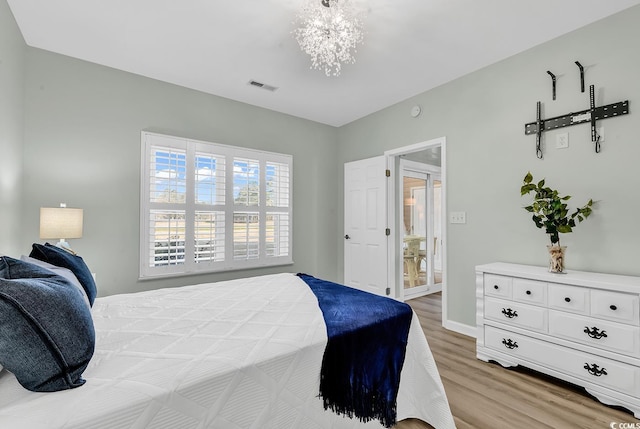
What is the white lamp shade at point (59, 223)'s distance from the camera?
92.4 inches

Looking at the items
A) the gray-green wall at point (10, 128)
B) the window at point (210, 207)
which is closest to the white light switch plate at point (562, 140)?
the window at point (210, 207)

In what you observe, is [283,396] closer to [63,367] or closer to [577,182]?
[63,367]

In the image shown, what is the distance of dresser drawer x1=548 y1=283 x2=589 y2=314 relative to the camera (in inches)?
80.9

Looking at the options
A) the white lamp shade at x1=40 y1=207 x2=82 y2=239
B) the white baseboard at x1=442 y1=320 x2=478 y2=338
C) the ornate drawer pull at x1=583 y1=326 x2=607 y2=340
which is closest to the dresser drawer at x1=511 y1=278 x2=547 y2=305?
the ornate drawer pull at x1=583 y1=326 x2=607 y2=340

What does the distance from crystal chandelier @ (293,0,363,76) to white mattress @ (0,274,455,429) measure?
6.64ft

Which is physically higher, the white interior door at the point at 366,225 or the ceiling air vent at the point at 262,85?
the ceiling air vent at the point at 262,85

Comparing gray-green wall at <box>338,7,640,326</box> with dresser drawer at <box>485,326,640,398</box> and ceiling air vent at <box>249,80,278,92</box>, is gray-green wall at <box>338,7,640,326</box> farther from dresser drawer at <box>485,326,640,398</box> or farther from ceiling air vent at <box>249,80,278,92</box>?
ceiling air vent at <box>249,80,278,92</box>

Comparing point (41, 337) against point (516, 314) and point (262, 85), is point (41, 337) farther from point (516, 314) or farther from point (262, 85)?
point (262, 85)

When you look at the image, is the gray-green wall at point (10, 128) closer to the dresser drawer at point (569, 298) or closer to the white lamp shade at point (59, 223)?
the white lamp shade at point (59, 223)

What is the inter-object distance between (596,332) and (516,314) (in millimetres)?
479

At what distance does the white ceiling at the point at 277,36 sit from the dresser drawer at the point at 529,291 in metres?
2.05

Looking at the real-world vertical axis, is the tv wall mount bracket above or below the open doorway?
above

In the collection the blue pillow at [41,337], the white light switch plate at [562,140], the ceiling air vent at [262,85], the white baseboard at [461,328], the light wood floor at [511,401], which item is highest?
the ceiling air vent at [262,85]

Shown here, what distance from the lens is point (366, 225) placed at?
14.1 feet
